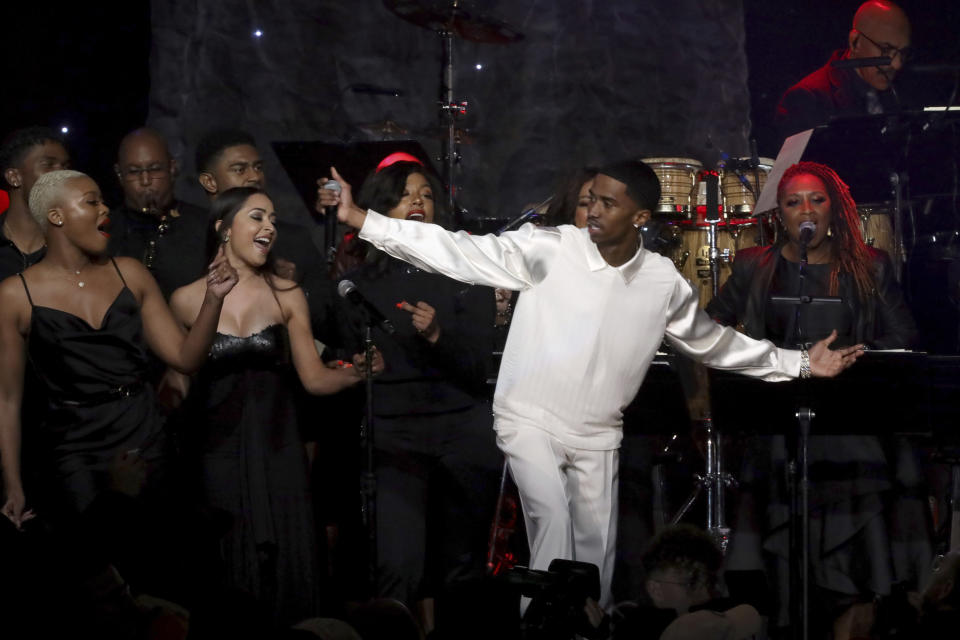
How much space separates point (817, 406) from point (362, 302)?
210 centimetres

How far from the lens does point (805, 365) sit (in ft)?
17.0

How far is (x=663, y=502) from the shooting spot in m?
7.51

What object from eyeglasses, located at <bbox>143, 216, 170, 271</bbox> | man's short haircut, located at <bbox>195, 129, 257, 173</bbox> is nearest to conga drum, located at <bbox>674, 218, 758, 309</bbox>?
man's short haircut, located at <bbox>195, 129, 257, 173</bbox>

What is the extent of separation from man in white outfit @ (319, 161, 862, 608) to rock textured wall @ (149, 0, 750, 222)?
187 inches

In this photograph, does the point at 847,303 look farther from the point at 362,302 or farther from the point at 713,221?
the point at 362,302

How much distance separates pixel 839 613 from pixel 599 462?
1700mm

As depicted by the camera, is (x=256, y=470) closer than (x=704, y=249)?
Yes

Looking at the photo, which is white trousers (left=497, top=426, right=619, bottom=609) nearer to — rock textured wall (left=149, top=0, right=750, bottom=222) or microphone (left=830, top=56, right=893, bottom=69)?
microphone (left=830, top=56, right=893, bottom=69)

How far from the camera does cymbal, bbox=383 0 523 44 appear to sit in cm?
806

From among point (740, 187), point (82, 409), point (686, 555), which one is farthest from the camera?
point (740, 187)

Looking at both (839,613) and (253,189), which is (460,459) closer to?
(253,189)

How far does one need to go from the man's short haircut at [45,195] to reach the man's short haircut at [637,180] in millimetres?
2384

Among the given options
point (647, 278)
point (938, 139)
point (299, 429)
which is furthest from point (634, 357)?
point (938, 139)

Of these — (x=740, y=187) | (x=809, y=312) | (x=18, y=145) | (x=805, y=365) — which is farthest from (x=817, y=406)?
(x=18, y=145)
